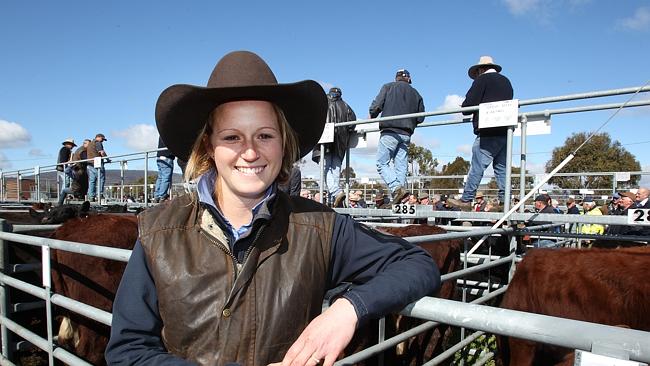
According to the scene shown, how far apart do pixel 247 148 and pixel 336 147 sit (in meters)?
4.78

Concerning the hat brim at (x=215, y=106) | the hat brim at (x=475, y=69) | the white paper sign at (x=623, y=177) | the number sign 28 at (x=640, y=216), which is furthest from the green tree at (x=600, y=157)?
the hat brim at (x=215, y=106)

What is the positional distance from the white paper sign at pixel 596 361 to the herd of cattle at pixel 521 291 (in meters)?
1.69

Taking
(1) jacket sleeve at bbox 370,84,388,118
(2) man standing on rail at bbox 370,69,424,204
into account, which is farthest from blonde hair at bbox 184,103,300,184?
(1) jacket sleeve at bbox 370,84,388,118

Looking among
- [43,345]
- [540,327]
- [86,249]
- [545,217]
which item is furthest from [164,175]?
[540,327]

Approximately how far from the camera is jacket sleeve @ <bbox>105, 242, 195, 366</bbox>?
1288mm

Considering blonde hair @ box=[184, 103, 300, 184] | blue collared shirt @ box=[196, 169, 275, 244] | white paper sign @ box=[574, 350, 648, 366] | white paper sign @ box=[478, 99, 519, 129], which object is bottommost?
white paper sign @ box=[574, 350, 648, 366]

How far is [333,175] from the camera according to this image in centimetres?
670

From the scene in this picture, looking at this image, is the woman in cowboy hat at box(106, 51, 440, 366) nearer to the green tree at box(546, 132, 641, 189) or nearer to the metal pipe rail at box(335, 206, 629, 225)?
the metal pipe rail at box(335, 206, 629, 225)

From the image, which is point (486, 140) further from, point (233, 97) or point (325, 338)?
point (325, 338)

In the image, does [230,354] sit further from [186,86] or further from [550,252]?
[550,252]

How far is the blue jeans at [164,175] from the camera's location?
25.6ft

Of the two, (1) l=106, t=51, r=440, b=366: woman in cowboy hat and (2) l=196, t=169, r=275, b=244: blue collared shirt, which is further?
(2) l=196, t=169, r=275, b=244: blue collared shirt

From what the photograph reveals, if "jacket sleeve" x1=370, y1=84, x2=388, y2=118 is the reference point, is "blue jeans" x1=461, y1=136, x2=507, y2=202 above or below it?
below

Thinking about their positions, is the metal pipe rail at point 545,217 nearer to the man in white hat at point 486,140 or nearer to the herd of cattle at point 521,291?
the herd of cattle at point 521,291
